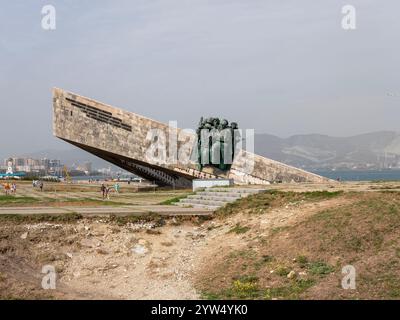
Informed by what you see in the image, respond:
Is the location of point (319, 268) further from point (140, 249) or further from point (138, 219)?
point (138, 219)

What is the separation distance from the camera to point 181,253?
15742mm

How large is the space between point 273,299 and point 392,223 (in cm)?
481

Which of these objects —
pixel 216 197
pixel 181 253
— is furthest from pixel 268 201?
pixel 181 253

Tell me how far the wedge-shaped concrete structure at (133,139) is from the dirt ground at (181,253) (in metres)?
27.9

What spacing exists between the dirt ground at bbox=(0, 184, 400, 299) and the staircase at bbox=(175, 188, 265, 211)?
2464 millimetres

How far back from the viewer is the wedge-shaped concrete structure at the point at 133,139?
46781 mm

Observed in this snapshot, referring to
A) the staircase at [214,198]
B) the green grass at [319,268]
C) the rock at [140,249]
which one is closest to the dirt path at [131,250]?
the rock at [140,249]

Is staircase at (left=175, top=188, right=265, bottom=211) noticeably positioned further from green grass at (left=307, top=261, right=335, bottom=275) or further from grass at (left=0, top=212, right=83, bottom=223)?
green grass at (left=307, top=261, right=335, bottom=275)

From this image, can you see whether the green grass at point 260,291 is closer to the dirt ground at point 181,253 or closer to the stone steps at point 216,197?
the dirt ground at point 181,253

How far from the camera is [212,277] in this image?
1318 centimetres

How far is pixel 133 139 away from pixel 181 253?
1281 inches

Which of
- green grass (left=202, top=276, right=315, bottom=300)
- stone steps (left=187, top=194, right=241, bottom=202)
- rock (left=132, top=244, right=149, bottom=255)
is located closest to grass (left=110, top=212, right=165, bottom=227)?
rock (left=132, top=244, right=149, bottom=255)

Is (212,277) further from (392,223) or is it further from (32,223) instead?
(32,223)
